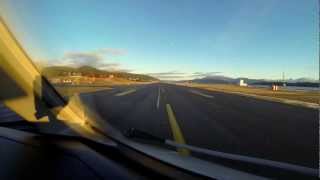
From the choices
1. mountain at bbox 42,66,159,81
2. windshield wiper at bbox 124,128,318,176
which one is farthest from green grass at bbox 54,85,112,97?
windshield wiper at bbox 124,128,318,176

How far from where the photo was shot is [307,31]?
5.11 feet

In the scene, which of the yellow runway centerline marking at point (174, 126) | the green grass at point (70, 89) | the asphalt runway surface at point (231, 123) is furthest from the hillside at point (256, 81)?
the green grass at point (70, 89)

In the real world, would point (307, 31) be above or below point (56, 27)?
below

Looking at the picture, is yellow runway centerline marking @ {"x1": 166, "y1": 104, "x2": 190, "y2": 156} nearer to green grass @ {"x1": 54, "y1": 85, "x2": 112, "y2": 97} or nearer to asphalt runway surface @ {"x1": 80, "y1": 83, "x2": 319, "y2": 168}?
asphalt runway surface @ {"x1": 80, "y1": 83, "x2": 319, "y2": 168}

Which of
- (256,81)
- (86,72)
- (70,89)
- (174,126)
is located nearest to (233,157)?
(256,81)

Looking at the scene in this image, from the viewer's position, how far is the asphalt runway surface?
219cm

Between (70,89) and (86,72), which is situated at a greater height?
(86,72)

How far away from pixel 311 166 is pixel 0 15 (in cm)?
234

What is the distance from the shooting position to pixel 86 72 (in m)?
2.75

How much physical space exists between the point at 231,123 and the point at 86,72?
189 cm

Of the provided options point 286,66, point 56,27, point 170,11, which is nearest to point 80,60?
point 56,27

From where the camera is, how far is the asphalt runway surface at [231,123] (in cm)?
219

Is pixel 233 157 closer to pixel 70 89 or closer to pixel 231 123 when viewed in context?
pixel 70 89

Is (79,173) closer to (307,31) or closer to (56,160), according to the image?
(56,160)
